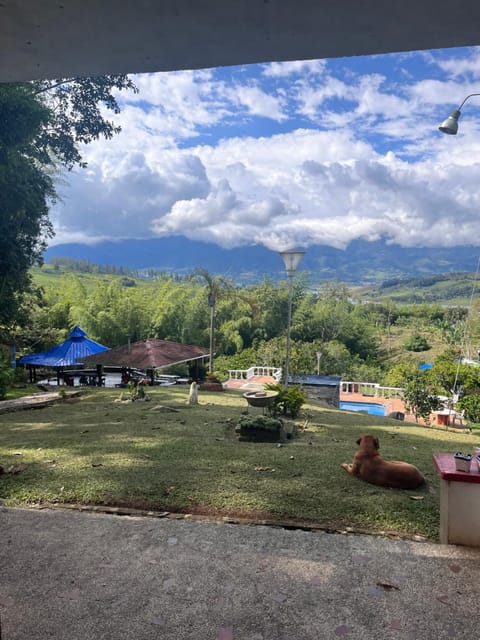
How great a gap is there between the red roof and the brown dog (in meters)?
8.50

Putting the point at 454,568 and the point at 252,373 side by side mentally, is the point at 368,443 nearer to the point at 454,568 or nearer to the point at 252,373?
the point at 454,568

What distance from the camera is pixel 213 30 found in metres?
1.46

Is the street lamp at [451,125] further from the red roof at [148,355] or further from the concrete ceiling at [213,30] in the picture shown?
the red roof at [148,355]

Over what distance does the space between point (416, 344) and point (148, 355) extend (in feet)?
100

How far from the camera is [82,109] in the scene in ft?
37.4

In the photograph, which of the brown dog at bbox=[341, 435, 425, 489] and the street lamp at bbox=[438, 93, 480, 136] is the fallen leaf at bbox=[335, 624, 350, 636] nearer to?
the brown dog at bbox=[341, 435, 425, 489]

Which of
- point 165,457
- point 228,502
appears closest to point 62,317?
point 165,457

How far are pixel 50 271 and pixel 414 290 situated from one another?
262 feet

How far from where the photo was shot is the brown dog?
3.75 metres

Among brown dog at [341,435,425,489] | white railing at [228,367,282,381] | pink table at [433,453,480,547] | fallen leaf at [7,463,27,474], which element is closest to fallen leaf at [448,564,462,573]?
pink table at [433,453,480,547]

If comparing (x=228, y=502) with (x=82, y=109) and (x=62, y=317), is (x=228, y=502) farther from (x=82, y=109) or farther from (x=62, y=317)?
(x=62, y=317)

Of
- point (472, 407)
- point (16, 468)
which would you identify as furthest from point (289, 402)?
point (472, 407)

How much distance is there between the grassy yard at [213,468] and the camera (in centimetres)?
328

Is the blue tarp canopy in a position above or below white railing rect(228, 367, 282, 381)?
above
